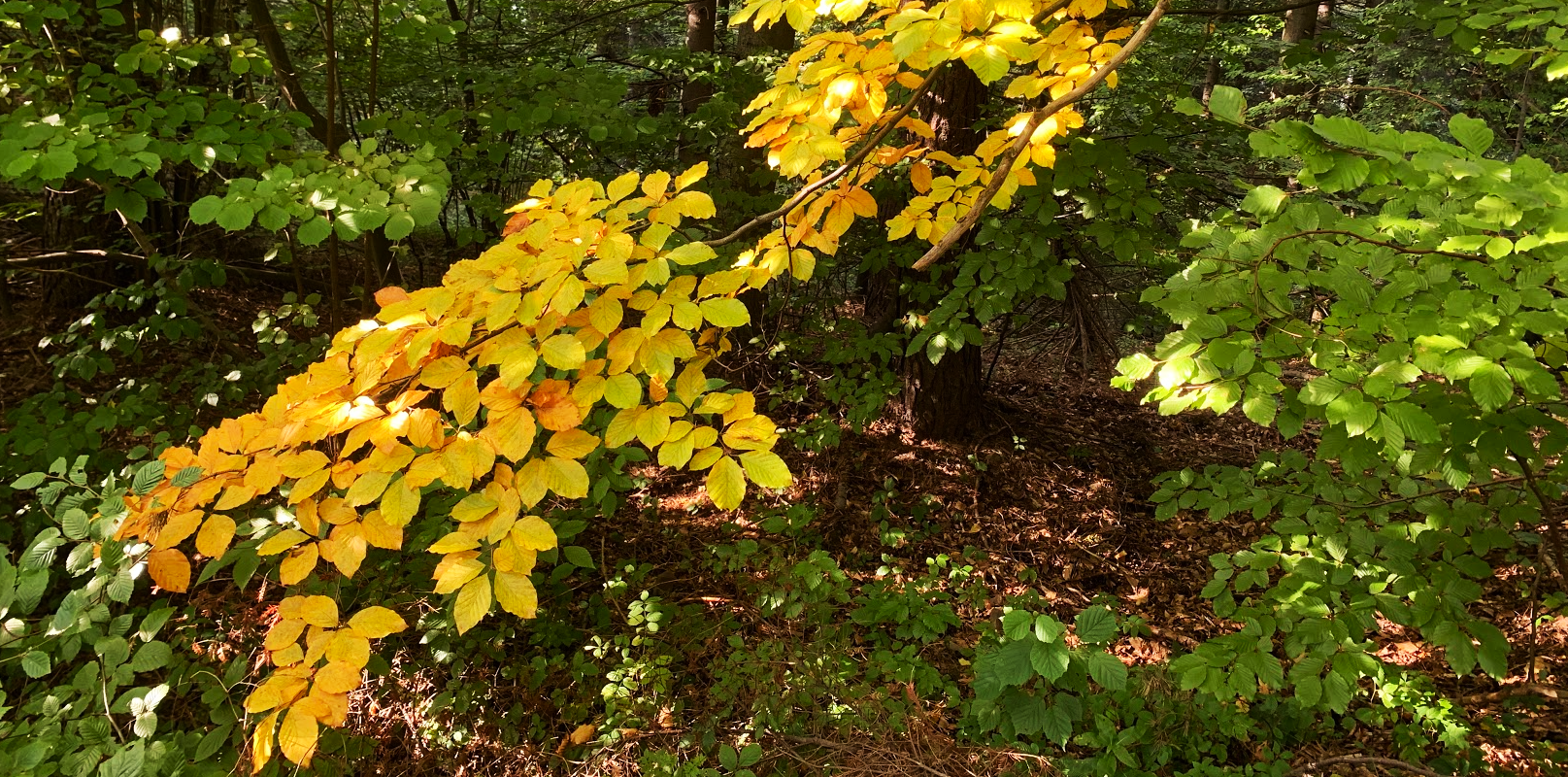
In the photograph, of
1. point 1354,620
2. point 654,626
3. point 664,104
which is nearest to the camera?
point 1354,620

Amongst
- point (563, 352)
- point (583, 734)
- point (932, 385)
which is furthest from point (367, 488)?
point (932, 385)

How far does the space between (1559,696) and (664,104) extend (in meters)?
6.96

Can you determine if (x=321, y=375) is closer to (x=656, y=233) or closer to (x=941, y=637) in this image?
(x=656, y=233)

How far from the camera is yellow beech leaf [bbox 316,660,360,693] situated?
47.3 inches

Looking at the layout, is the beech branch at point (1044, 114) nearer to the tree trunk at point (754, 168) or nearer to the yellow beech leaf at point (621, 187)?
the yellow beech leaf at point (621, 187)

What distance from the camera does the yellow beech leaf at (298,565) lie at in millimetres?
1224

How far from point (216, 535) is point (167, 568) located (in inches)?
3.7

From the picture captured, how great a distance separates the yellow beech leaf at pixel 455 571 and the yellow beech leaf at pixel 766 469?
1.55 feet

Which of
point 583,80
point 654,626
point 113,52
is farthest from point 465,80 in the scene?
point 654,626

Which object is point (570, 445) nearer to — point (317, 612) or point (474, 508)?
point (474, 508)

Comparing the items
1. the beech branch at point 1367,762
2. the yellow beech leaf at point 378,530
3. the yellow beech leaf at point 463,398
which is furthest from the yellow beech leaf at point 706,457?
the beech branch at point 1367,762

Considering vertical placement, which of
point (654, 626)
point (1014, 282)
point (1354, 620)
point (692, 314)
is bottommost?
point (654, 626)

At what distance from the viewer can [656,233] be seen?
4.75 feet

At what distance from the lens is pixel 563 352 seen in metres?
1.20
